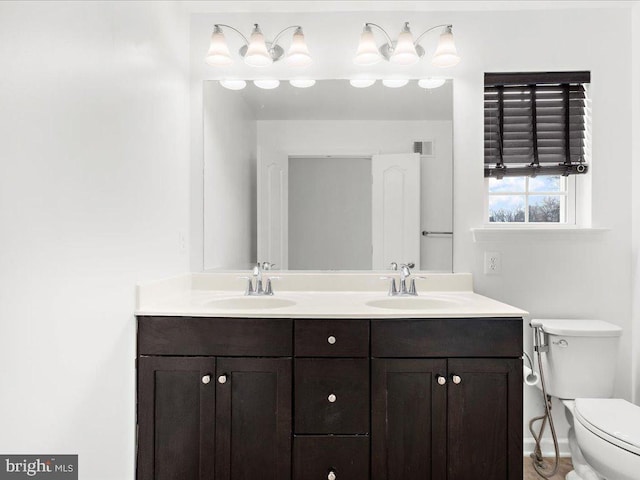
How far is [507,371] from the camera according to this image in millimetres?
1482

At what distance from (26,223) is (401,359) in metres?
1.25

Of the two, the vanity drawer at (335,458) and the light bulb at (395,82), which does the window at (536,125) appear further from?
the vanity drawer at (335,458)

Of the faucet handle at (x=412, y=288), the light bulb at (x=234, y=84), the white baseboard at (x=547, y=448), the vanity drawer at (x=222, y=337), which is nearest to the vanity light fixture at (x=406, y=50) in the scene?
the light bulb at (x=234, y=84)

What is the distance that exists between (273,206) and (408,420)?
118 centimetres

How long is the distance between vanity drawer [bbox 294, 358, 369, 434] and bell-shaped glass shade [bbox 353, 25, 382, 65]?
140 cm

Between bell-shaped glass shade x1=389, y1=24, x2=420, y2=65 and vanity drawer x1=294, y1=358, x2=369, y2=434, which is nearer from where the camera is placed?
vanity drawer x1=294, y1=358, x2=369, y2=434

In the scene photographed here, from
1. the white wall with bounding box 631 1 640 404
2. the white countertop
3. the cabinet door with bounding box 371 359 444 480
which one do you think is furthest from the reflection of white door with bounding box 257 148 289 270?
the white wall with bounding box 631 1 640 404

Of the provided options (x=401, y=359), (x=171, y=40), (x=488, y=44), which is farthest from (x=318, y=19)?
(x=401, y=359)

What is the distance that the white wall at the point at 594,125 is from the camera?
2.02 m

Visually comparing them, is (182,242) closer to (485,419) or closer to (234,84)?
(234,84)

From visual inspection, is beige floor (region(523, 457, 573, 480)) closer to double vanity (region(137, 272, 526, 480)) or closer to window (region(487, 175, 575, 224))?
double vanity (region(137, 272, 526, 480))

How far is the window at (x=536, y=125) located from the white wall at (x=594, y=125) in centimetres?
5

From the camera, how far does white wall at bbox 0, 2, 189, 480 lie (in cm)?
106

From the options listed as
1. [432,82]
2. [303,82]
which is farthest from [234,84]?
[432,82]
